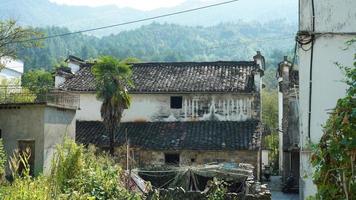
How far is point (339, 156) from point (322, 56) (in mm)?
3893

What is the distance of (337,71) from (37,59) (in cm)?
9208

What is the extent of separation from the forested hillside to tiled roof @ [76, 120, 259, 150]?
2601 inches

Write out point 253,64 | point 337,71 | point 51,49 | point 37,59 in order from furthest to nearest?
point 51,49 < point 37,59 < point 253,64 < point 337,71

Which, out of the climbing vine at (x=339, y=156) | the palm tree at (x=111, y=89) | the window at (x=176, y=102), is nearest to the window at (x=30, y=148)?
the palm tree at (x=111, y=89)

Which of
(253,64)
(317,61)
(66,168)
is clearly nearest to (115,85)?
(253,64)

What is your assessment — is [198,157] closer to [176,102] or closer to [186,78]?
[176,102]

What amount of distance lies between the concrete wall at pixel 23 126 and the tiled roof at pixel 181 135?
621cm

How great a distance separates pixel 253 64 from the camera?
29.7m

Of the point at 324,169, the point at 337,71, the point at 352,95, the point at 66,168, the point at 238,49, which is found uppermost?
the point at 238,49

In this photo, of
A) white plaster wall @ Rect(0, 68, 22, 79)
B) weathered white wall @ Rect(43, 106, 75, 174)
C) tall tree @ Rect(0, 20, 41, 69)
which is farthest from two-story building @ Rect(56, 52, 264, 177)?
white plaster wall @ Rect(0, 68, 22, 79)

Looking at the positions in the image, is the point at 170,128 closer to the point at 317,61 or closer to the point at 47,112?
the point at 47,112

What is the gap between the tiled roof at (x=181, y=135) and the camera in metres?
24.7

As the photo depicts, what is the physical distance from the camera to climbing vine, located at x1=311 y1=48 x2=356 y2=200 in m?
3.77

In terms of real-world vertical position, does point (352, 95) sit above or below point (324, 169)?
above
